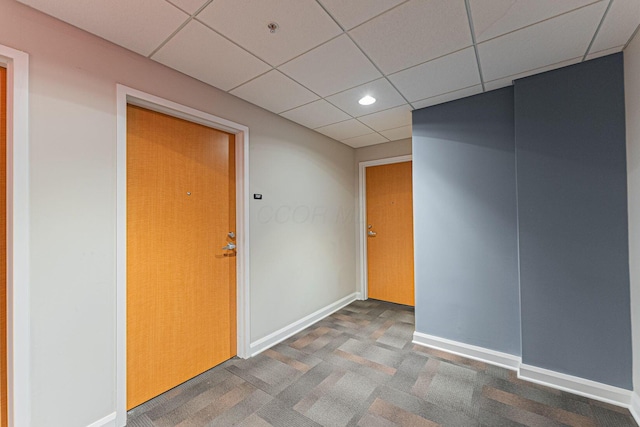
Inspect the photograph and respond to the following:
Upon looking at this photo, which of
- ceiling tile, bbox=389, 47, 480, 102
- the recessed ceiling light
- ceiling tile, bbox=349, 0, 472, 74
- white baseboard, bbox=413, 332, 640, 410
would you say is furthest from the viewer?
the recessed ceiling light

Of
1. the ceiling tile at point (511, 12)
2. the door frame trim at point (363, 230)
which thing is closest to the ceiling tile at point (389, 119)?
the door frame trim at point (363, 230)

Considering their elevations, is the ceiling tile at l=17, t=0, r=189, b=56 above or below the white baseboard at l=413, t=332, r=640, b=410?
above

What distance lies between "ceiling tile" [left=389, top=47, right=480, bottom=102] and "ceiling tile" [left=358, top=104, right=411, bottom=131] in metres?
0.33

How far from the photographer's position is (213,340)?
2.32 metres

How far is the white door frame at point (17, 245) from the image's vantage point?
1315 millimetres

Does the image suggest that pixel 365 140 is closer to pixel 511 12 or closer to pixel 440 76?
pixel 440 76

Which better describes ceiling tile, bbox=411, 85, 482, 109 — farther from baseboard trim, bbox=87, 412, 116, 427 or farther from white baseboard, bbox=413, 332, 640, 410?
baseboard trim, bbox=87, 412, 116, 427

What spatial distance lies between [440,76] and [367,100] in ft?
2.16

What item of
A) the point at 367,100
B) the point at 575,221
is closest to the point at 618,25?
the point at 575,221

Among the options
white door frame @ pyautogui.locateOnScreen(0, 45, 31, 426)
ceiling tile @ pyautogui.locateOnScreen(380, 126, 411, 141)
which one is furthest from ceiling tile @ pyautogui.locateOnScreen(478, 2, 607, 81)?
white door frame @ pyautogui.locateOnScreen(0, 45, 31, 426)

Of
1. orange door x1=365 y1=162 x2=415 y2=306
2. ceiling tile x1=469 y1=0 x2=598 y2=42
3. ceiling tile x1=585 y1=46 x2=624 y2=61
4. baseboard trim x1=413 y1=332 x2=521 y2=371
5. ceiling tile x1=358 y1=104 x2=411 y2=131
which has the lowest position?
baseboard trim x1=413 y1=332 x2=521 y2=371

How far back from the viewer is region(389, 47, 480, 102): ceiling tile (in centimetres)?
189

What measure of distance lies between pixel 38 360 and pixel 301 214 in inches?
90.9

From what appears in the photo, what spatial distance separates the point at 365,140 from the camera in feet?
12.5
